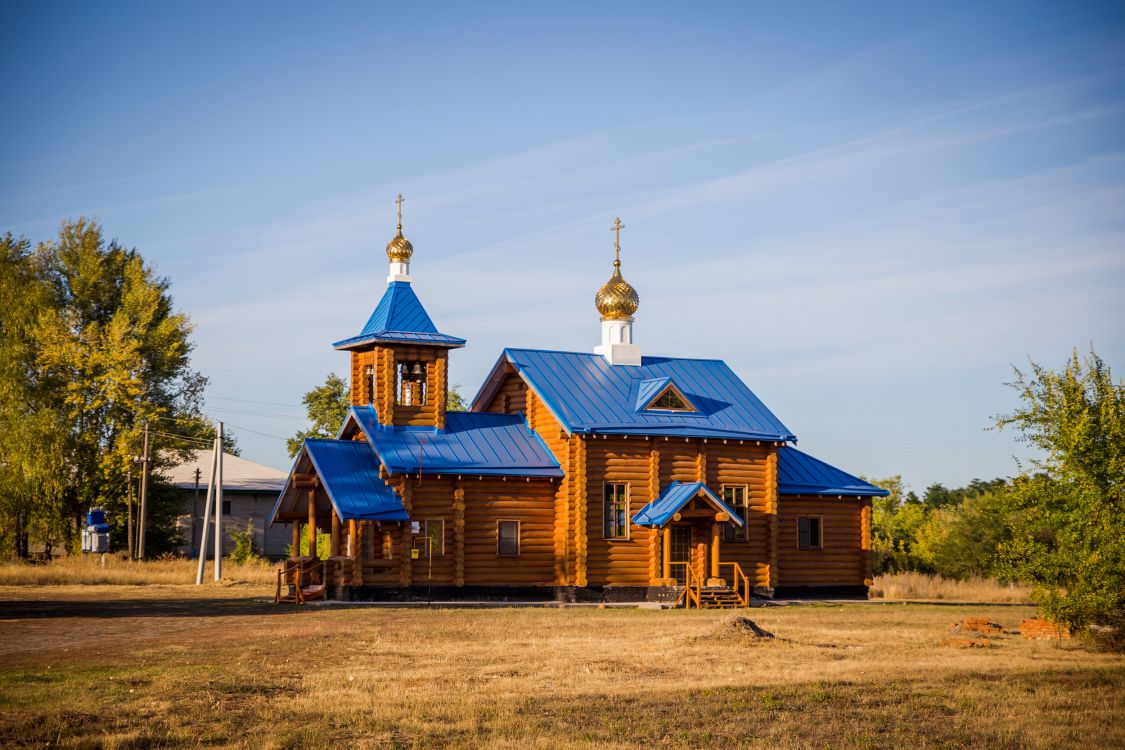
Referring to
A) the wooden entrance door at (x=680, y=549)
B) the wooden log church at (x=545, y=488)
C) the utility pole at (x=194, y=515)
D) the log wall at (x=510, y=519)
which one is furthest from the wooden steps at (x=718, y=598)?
the utility pole at (x=194, y=515)

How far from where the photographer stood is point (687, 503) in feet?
121

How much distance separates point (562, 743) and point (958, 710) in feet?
17.7

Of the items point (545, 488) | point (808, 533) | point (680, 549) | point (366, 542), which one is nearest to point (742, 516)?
point (680, 549)

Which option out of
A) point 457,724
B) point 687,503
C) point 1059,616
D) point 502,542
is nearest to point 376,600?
point 502,542

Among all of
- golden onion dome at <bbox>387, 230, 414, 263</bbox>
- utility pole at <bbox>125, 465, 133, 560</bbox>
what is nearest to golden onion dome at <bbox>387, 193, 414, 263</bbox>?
golden onion dome at <bbox>387, 230, 414, 263</bbox>

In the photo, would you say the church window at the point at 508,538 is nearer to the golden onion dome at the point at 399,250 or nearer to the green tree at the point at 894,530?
the golden onion dome at the point at 399,250

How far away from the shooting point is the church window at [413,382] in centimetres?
3950

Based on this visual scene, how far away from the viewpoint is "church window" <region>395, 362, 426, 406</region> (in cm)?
3950

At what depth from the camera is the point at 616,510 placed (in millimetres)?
38156

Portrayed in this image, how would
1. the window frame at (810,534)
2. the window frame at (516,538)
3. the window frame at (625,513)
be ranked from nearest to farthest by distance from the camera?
1. the window frame at (516,538)
2. the window frame at (625,513)
3. the window frame at (810,534)

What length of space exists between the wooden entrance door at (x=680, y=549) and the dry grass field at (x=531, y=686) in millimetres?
10214

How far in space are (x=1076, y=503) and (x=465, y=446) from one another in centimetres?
2014

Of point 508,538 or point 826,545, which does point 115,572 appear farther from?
point 826,545

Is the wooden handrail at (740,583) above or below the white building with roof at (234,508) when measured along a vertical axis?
below
